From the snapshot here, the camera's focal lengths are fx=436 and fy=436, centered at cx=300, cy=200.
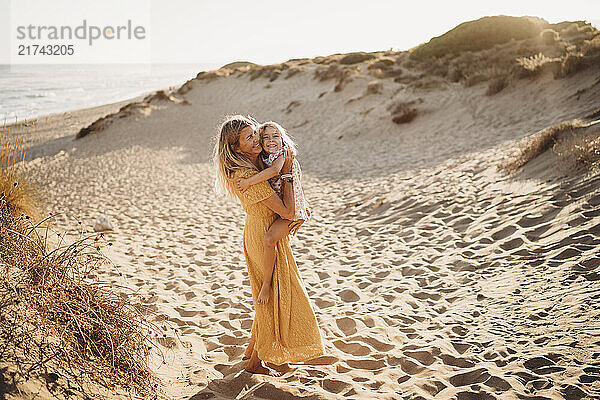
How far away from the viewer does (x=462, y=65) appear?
17.5 m

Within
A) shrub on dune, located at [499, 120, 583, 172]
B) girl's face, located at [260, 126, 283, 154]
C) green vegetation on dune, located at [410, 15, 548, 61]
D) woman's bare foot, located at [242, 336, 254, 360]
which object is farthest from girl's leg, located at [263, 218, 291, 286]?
green vegetation on dune, located at [410, 15, 548, 61]

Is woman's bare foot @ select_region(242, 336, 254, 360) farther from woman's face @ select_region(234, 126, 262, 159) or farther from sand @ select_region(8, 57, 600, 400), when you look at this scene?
woman's face @ select_region(234, 126, 262, 159)

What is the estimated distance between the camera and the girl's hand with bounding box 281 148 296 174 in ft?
9.42

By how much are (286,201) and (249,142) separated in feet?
1.49

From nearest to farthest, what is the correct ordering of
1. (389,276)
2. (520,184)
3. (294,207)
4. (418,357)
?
1. (294,207)
2. (418,357)
3. (389,276)
4. (520,184)

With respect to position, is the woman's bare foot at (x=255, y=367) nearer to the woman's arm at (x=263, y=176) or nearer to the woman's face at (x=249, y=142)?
the woman's arm at (x=263, y=176)

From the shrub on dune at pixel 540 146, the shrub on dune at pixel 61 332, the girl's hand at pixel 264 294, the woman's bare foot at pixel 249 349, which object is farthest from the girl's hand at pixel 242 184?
the shrub on dune at pixel 540 146

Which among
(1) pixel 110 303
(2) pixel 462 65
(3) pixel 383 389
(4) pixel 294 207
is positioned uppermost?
(2) pixel 462 65

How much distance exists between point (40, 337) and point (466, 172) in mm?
7565

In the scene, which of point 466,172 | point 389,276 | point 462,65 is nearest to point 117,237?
point 389,276

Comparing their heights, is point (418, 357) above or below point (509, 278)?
below

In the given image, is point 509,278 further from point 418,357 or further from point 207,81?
point 207,81

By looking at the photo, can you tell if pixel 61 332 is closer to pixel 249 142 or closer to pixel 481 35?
pixel 249 142

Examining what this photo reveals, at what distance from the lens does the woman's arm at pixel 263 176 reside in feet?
8.99
